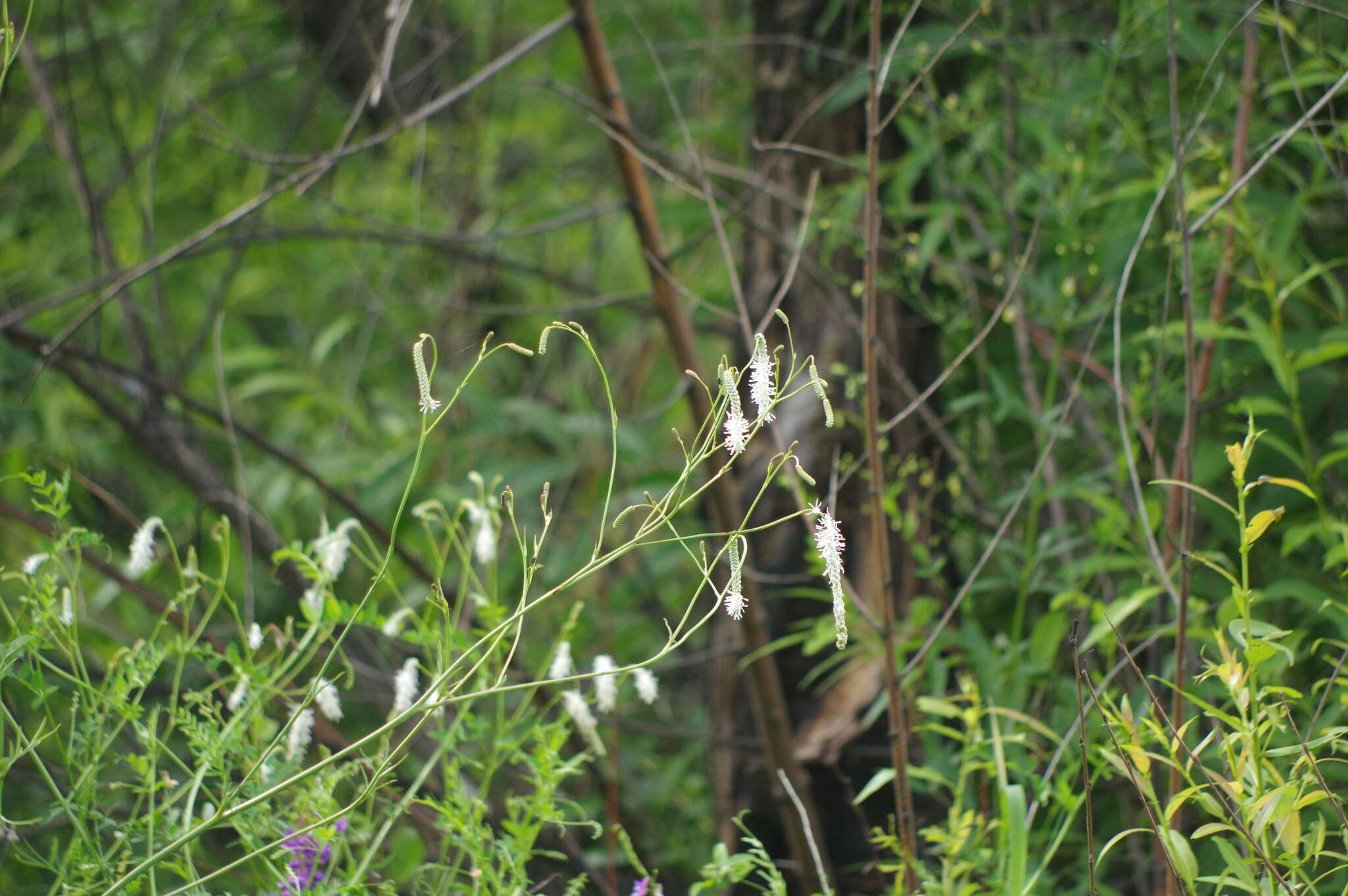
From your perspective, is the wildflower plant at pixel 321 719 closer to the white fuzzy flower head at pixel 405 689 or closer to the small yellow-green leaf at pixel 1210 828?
the white fuzzy flower head at pixel 405 689

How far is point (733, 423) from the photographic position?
0.51m

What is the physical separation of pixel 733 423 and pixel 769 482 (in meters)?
0.23

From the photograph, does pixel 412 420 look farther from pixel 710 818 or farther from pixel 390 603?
pixel 710 818

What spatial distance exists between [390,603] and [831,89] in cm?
109

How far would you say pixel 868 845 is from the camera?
1161mm

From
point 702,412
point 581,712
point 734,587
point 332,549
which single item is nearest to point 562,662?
point 581,712

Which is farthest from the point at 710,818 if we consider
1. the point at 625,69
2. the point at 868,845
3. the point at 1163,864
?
the point at 625,69

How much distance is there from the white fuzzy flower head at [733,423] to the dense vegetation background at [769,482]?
19mm

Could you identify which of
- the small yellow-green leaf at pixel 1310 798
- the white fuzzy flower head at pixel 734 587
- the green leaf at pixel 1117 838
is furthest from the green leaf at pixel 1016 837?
the white fuzzy flower head at pixel 734 587

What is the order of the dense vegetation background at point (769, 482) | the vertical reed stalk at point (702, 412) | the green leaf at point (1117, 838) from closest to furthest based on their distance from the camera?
the green leaf at point (1117, 838)
the dense vegetation background at point (769, 482)
the vertical reed stalk at point (702, 412)

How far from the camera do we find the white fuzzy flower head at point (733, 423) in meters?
0.51

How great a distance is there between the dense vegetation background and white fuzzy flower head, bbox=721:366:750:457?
0.06 ft

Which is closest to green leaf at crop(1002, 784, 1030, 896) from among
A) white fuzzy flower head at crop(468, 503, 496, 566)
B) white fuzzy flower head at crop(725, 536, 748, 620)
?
white fuzzy flower head at crop(725, 536, 748, 620)

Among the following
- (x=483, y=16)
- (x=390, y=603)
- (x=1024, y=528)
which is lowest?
(x=390, y=603)
